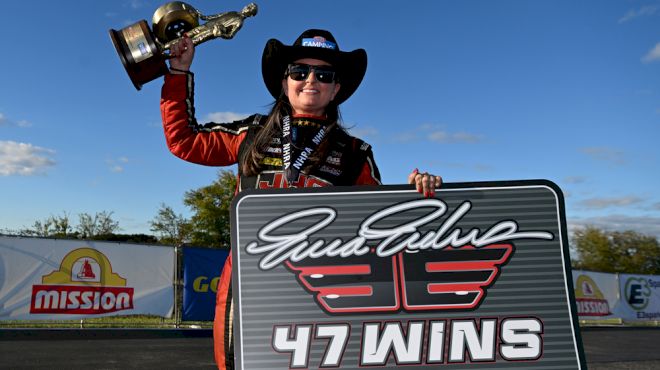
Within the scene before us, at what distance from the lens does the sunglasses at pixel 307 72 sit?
99.4 inches

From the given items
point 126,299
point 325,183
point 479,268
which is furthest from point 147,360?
point 479,268

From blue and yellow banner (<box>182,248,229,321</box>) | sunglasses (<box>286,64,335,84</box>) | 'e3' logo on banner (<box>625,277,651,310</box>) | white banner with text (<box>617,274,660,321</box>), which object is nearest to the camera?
sunglasses (<box>286,64,335,84</box>)

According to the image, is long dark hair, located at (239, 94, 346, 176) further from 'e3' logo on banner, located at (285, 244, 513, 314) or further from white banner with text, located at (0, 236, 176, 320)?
white banner with text, located at (0, 236, 176, 320)

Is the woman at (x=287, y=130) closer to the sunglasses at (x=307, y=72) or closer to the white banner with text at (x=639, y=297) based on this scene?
the sunglasses at (x=307, y=72)

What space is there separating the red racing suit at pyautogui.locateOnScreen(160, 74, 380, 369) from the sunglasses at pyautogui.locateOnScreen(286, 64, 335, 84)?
0.19m

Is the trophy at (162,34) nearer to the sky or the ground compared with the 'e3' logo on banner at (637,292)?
nearer to the sky

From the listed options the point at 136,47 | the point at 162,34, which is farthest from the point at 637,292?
the point at 136,47

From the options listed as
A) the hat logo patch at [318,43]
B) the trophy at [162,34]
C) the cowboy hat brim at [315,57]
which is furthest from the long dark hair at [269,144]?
the trophy at [162,34]

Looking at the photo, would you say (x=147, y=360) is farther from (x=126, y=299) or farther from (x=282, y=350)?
(x=282, y=350)

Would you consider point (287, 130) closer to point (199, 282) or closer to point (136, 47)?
point (136, 47)

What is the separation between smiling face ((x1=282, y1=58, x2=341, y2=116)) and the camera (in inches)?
99.7

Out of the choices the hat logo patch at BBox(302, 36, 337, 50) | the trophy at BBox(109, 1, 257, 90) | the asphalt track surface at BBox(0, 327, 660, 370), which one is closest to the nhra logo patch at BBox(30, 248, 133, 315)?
the asphalt track surface at BBox(0, 327, 660, 370)

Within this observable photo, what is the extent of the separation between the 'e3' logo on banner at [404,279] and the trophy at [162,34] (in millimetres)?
1138

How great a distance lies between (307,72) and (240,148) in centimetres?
48
